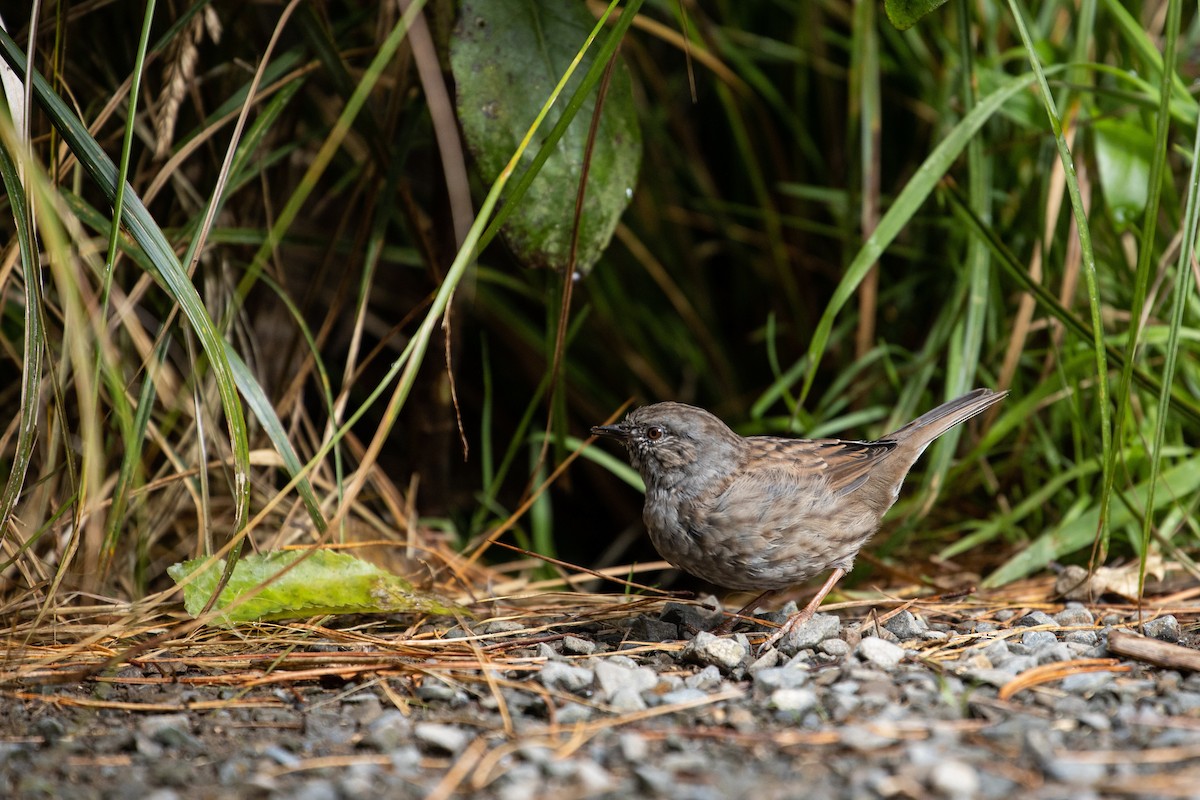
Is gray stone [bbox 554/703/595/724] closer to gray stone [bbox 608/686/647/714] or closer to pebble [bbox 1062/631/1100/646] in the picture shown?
gray stone [bbox 608/686/647/714]

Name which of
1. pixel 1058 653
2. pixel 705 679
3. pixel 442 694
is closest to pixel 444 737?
pixel 442 694

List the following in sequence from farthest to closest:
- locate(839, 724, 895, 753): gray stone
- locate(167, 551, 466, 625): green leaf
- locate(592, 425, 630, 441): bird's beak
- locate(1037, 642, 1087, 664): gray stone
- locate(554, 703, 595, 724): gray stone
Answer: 1. locate(592, 425, 630, 441): bird's beak
2. locate(167, 551, 466, 625): green leaf
3. locate(1037, 642, 1087, 664): gray stone
4. locate(554, 703, 595, 724): gray stone
5. locate(839, 724, 895, 753): gray stone

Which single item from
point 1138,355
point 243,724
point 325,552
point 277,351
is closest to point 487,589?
point 325,552

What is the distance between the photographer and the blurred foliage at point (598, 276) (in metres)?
3.12

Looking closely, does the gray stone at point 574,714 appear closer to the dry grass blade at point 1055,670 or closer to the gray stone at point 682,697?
the gray stone at point 682,697

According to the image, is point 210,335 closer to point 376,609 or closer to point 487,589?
point 376,609

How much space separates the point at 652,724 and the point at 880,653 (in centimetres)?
75

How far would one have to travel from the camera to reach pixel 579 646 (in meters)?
3.18

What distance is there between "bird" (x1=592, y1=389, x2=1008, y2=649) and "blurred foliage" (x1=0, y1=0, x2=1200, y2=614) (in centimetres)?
25

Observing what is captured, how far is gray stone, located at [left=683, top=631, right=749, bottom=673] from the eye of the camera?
9.73 feet

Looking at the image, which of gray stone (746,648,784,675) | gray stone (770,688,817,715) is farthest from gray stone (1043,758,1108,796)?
gray stone (746,648,784,675)

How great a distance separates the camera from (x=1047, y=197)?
423 cm

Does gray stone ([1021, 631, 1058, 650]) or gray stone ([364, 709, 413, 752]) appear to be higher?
gray stone ([1021, 631, 1058, 650])

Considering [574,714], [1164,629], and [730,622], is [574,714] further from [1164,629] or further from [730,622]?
[1164,629]
